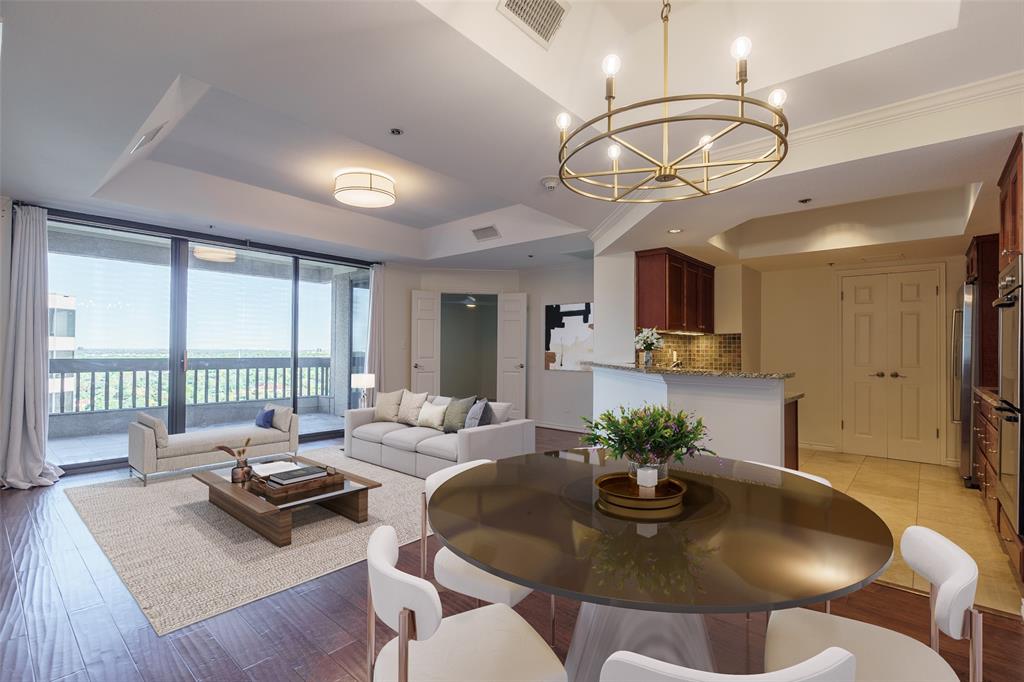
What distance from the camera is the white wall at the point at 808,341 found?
235 inches

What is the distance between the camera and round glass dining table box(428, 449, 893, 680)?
106cm

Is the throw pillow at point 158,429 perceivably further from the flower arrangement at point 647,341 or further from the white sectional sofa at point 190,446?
the flower arrangement at point 647,341

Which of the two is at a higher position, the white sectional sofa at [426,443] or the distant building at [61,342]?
the distant building at [61,342]

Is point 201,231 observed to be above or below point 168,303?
above

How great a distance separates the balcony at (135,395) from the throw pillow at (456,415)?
9.27 feet

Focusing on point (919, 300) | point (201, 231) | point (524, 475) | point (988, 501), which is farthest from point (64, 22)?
point (919, 300)

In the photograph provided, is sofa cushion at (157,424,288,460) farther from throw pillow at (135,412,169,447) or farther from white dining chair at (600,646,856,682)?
white dining chair at (600,646,856,682)

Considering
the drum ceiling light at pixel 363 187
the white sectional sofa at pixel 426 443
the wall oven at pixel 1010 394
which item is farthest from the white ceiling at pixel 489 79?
the white sectional sofa at pixel 426 443

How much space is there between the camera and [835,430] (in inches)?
233

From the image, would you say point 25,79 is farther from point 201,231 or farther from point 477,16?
point 201,231

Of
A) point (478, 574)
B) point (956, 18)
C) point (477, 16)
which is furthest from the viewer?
point (477, 16)

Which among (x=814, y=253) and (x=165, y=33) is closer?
(x=165, y=33)

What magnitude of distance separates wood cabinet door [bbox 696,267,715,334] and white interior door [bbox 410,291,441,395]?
154 inches

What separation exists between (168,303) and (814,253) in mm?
7231
